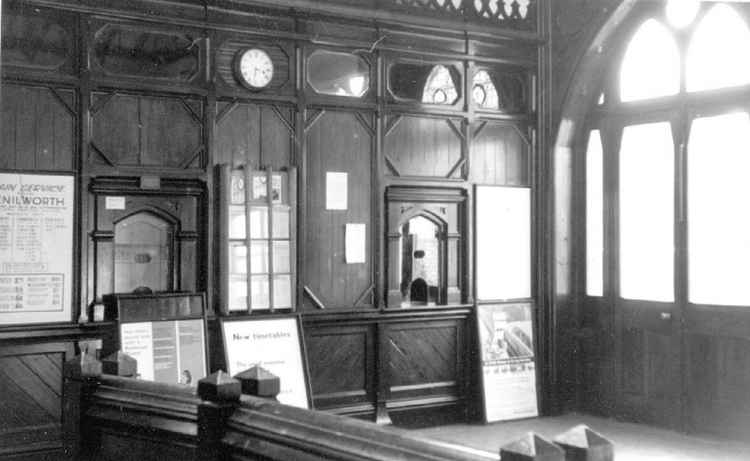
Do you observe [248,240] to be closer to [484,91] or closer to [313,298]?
[313,298]

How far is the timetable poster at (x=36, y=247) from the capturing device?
638 cm

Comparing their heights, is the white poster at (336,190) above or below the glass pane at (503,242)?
above

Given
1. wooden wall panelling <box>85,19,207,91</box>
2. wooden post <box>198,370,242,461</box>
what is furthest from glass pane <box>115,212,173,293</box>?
wooden post <box>198,370,242,461</box>

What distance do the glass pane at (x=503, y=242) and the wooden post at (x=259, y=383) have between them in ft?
17.9

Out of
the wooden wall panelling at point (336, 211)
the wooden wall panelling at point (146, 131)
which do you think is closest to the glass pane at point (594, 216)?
the wooden wall panelling at point (336, 211)

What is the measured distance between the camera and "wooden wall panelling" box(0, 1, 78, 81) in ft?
21.3

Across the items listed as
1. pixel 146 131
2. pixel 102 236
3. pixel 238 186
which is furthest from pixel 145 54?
pixel 102 236

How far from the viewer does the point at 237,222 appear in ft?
23.8

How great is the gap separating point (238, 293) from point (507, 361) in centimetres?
284

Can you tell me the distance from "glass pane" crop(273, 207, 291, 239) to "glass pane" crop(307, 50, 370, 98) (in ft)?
3.95

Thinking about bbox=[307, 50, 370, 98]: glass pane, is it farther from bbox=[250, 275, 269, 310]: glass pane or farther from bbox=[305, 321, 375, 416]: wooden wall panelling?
bbox=[305, 321, 375, 416]: wooden wall panelling

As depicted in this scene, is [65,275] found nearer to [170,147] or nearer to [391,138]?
[170,147]

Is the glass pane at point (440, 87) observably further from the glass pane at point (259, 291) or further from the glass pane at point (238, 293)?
the glass pane at point (238, 293)

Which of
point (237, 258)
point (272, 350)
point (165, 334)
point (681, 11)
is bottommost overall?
point (272, 350)
